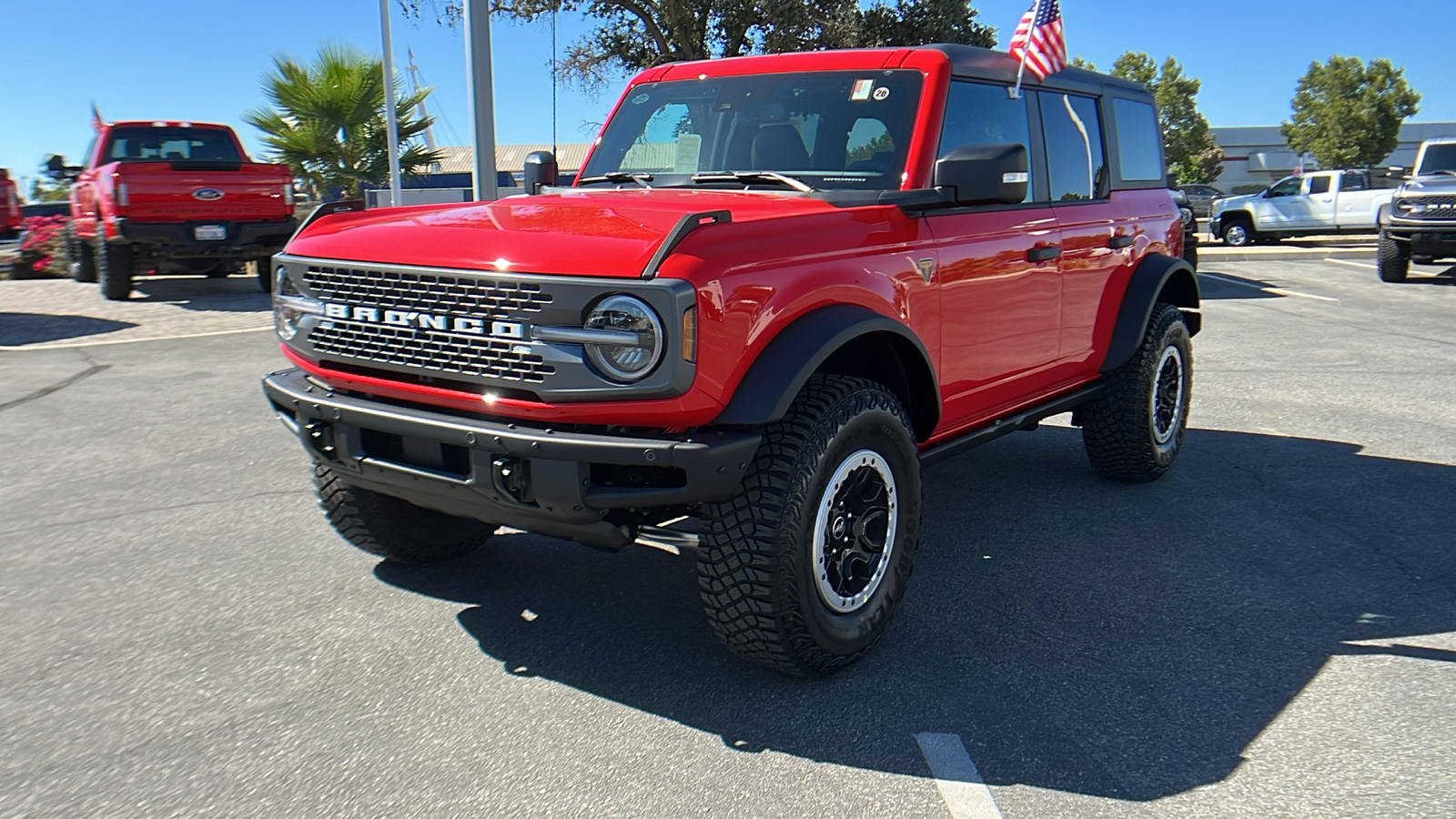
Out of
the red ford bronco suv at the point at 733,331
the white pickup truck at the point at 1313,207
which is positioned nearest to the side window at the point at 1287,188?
the white pickup truck at the point at 1313,207

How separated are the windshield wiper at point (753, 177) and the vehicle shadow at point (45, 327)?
28.8ft

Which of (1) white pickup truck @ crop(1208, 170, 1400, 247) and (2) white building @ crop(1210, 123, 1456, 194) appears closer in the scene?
(1) white pickup truck @ crop(1208, 170, 1400, 247)

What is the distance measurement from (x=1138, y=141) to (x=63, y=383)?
7.51 meters

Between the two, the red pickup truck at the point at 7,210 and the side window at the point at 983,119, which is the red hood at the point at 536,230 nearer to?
the side window at the point at 983,119

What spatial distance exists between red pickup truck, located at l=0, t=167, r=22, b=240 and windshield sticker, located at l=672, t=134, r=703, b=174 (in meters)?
22.7

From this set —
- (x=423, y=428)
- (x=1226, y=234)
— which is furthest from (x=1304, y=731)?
(x=1226, y=234)

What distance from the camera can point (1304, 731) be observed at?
10.4ft

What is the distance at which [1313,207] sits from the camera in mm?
27062

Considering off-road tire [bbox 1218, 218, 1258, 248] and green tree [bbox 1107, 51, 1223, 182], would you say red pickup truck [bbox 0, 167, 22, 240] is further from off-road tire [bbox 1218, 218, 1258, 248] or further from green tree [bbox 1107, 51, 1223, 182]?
green tree [bbox 1107, 51, 1223, 182]

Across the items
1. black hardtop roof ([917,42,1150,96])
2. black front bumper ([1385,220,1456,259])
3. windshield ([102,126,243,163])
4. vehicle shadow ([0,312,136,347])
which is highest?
windshield ([102,126,243,163])

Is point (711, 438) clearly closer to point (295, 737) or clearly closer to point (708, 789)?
point (708, 789)

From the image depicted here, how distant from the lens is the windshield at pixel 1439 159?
18.8 meters

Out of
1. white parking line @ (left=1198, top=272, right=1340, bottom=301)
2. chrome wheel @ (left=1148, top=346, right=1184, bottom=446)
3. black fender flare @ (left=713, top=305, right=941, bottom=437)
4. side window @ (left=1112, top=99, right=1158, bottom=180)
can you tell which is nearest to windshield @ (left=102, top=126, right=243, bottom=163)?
side window @ (left=1112, top=99, right=1158, bottom=180)

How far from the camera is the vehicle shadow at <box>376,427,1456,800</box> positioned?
124 inches
